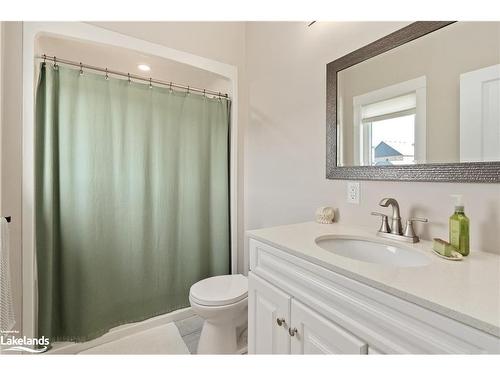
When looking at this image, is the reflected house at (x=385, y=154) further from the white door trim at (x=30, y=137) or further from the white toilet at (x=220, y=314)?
the white door trim at (x=30, y=137)

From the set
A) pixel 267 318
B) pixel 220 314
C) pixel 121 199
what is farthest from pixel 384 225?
pixel 121 199

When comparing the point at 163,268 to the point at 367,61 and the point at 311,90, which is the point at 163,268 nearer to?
the point at 311,90

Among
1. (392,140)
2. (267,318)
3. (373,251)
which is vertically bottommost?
(267,318)

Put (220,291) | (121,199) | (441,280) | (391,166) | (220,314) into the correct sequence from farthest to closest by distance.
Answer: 1. (121,199)
2. (220,291)
3. (220,314)
4. (391,166)
5. (441,280)

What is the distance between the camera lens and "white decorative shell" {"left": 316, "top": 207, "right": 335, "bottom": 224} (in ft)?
4.06

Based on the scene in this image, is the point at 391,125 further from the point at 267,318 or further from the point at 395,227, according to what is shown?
the point at 267,318

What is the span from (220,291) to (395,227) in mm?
1058

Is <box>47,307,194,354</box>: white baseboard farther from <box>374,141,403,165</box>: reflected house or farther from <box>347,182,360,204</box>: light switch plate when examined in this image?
<box>374,141,403,165</box>: reflected house

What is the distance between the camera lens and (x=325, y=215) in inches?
48.9

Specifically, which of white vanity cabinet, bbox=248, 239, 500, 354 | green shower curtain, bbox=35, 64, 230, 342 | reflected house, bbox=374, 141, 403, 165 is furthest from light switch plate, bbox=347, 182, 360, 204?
green shower curtain, bbox=35, 64, 230, 342

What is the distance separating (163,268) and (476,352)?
1773 millimetres

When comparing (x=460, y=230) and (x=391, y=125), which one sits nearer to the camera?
(x=460, y=230)

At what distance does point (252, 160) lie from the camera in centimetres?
192

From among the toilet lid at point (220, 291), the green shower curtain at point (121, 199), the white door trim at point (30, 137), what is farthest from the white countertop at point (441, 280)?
the white door trim at point (30, 137)
